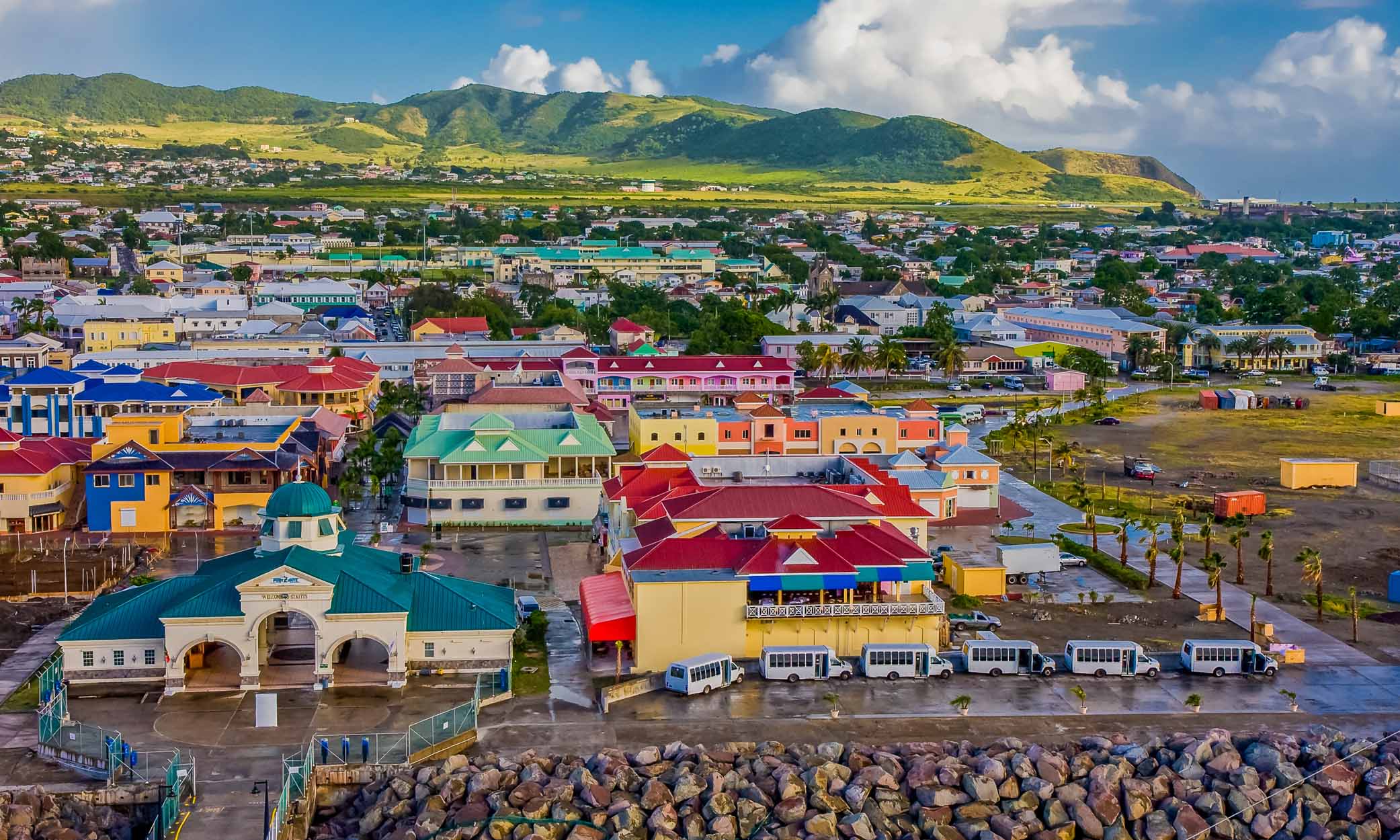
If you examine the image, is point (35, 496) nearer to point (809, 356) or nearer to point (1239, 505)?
point (1239, 505)

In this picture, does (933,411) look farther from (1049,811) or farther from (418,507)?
(1049,811)

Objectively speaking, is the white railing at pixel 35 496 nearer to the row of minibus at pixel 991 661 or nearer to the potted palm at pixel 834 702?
the row of minibus at pixel 991 661

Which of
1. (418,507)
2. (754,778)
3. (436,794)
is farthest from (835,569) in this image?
(418,507)

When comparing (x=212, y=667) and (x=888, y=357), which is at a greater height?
(x=888, y=357)

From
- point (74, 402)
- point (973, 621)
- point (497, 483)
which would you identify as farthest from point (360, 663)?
point (74, 402)

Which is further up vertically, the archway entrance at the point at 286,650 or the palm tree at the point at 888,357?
the palm tree at the point at 888,357

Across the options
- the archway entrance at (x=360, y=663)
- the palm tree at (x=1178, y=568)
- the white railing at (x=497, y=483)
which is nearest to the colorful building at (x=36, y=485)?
the white railing at (x=497, y=483)
